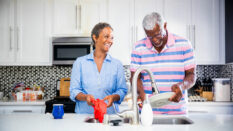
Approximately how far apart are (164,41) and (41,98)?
227cm

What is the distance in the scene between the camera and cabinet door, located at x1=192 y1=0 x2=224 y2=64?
3480 mm

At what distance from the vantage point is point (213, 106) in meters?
3.21

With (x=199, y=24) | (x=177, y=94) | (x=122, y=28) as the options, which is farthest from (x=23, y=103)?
(x=199, y=24)

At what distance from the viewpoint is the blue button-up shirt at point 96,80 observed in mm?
1994

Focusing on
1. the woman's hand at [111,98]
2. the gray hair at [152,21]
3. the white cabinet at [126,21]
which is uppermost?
the white cabinet at [126,21]

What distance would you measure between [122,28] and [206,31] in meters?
1.13

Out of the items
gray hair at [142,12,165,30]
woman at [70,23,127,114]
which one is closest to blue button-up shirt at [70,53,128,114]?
woman at [70,23,127,114]

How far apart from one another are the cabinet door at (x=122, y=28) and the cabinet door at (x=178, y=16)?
0.51 meters

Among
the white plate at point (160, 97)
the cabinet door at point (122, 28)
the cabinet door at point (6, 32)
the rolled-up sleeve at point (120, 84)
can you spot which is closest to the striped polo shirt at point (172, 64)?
the rolled-up sleeve at point (120, 84)

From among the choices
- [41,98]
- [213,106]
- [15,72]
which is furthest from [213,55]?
[15,72]

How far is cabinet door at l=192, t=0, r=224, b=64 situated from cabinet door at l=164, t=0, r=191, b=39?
0.09 meters

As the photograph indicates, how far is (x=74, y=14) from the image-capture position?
355 centimetres

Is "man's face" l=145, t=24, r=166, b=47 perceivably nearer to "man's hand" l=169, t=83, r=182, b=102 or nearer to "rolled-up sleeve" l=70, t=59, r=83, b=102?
"man's hand" l=169, t=83, r=182, b=102

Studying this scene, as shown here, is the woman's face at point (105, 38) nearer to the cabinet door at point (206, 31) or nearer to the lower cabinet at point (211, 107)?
the lower cabinet at point (211, 107)
